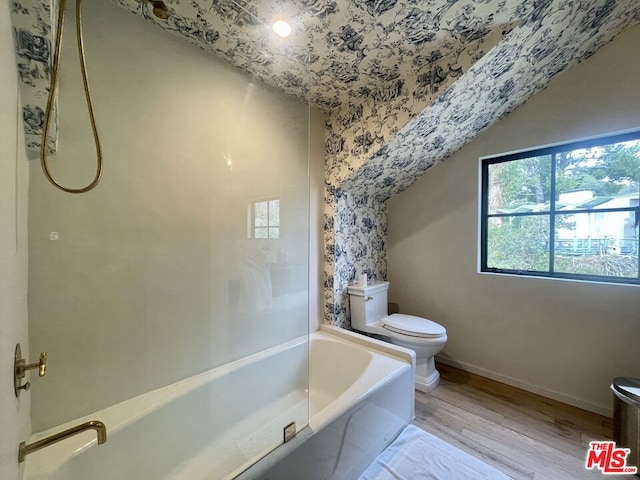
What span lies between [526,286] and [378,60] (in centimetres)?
202

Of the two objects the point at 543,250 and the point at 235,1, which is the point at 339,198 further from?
the point at 543,250

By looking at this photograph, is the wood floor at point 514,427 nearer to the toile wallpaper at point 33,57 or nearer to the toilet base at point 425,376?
the toilet base at point 425,376

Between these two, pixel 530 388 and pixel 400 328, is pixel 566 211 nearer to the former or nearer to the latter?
pixel 530 388

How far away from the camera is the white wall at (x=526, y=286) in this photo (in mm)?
1767

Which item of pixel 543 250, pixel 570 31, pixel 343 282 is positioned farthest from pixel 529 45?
pixel 343 282

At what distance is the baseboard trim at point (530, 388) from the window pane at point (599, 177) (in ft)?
4.59

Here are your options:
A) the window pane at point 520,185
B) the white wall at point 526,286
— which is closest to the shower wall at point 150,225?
the white wall at point 526,286

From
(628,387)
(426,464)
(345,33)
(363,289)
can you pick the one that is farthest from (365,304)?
(345,33)

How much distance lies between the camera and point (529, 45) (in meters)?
1.61

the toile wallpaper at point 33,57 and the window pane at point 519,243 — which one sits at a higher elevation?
the toile wallpaper at point 33,57

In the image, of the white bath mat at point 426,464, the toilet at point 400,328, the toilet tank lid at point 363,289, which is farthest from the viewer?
the toilet tank lid at point 363,289

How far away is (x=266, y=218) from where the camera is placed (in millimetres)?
1847

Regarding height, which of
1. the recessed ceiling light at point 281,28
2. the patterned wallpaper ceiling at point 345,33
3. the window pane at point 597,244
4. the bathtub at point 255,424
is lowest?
the bathtub at point 255,424

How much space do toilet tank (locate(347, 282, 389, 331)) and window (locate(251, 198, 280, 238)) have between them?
93cm
